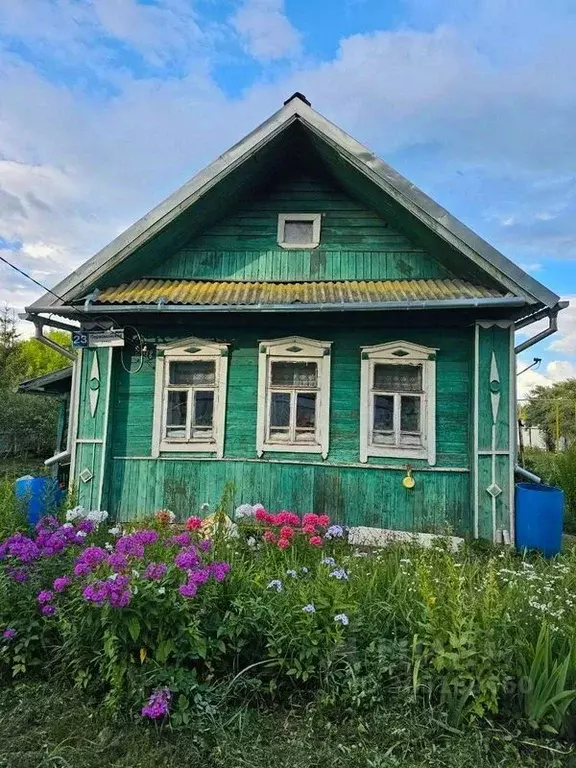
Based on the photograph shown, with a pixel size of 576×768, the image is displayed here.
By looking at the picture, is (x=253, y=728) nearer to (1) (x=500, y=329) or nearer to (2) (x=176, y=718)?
(2) (x=176, y=718)

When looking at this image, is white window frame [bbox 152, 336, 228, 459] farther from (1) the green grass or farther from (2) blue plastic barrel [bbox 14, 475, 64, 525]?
(1) the green grass

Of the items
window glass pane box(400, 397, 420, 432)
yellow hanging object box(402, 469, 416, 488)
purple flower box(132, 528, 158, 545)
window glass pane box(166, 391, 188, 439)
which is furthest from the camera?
window glass pane box(166, 391, 188, 439)

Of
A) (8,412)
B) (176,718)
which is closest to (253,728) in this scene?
(176,718)

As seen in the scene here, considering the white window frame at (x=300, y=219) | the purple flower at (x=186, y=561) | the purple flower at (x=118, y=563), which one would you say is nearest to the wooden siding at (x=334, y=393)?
the white window frame at (x=300, y=219)

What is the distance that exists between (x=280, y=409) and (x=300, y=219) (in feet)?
9.01

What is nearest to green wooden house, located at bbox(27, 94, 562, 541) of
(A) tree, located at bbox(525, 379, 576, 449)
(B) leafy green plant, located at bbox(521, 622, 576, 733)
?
(B) leafy green plant, located at bbox(521, 622, 576, 733)

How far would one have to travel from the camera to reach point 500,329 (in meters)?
5.90

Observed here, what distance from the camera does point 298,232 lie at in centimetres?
678

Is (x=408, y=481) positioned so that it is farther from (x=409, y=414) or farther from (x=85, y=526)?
(x=85, y=526)

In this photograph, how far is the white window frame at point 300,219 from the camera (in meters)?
6.67

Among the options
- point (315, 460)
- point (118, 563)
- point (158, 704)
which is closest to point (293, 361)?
point (315, 460)

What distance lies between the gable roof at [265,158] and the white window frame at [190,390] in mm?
1346

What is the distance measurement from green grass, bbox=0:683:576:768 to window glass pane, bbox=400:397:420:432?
12.9 ft

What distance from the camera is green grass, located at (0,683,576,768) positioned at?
7.22 ft
